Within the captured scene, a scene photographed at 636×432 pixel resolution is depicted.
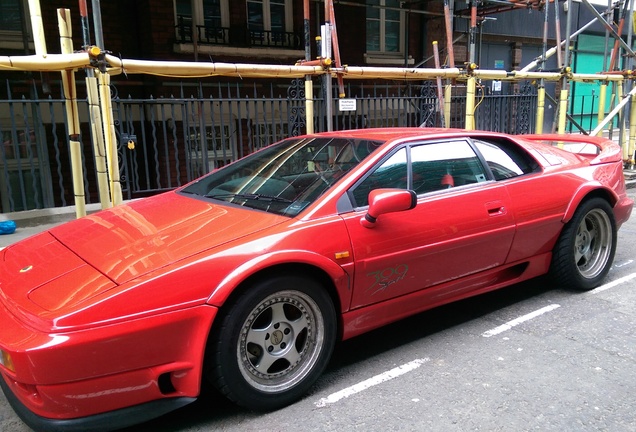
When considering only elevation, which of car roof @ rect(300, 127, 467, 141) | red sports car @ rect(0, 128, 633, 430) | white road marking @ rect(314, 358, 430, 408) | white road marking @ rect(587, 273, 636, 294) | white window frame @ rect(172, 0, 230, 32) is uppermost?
white window frame @ rect(172, 0, 230, 32)

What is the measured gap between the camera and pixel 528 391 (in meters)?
2.99

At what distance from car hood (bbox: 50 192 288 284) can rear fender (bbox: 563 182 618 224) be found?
8.54 ft

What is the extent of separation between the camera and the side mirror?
9.78ft

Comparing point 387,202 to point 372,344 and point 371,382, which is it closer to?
point 371,382

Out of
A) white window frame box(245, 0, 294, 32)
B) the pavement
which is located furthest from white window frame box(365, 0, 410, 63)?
the pavement

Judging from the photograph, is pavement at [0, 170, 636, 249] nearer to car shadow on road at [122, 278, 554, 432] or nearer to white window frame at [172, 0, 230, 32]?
car shadow on road at [122, 278, 554, 432]

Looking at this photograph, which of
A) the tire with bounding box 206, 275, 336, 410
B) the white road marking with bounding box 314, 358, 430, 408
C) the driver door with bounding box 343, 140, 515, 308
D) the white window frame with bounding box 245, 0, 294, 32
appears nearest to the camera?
the tire with bounding box 206, 275, 336, 410

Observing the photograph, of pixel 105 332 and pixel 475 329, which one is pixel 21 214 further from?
pixel 475 329

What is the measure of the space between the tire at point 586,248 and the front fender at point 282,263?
89.6 inches

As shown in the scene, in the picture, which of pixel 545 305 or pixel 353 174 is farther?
pixel 545 305

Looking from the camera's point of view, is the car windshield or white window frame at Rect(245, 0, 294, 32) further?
white window frame at Rect(245, 0, 294, 32)

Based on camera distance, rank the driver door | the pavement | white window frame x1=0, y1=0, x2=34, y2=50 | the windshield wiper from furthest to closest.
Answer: white window frame x1=0, y1=0, x2=34, y2=50, the pavement, the windshield wiper, the driver door

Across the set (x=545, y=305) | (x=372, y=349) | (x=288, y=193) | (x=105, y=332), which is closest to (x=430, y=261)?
(x=372, y=349)

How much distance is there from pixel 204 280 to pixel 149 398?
599 mm
